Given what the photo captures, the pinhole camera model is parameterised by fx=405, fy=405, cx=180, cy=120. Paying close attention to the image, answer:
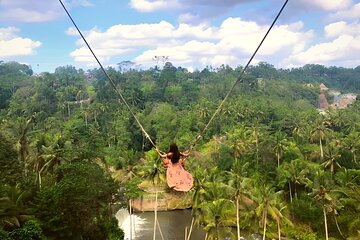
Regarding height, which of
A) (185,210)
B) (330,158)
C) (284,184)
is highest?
(330,158)

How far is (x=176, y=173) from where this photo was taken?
7676mm

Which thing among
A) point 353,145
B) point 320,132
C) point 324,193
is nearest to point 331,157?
point 353,145

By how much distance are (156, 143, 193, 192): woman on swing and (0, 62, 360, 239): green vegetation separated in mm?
12625

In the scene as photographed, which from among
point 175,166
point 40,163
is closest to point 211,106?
point 40,163

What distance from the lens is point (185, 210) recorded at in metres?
39.1

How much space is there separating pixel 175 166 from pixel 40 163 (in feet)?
71.5

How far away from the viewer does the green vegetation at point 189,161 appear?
22.3m

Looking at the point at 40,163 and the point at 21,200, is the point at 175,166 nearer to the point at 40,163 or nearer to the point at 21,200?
the point at 21,200

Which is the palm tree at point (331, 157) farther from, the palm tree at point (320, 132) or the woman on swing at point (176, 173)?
the woman on swing at point (176, 173)

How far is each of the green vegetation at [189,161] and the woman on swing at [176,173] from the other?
497 inches

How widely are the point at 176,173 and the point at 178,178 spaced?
4.3 inches

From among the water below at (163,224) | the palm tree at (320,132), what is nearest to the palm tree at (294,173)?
the palm tree at (320,132)

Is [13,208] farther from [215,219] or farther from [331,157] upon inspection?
[331,157]

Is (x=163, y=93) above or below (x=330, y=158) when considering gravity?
above
